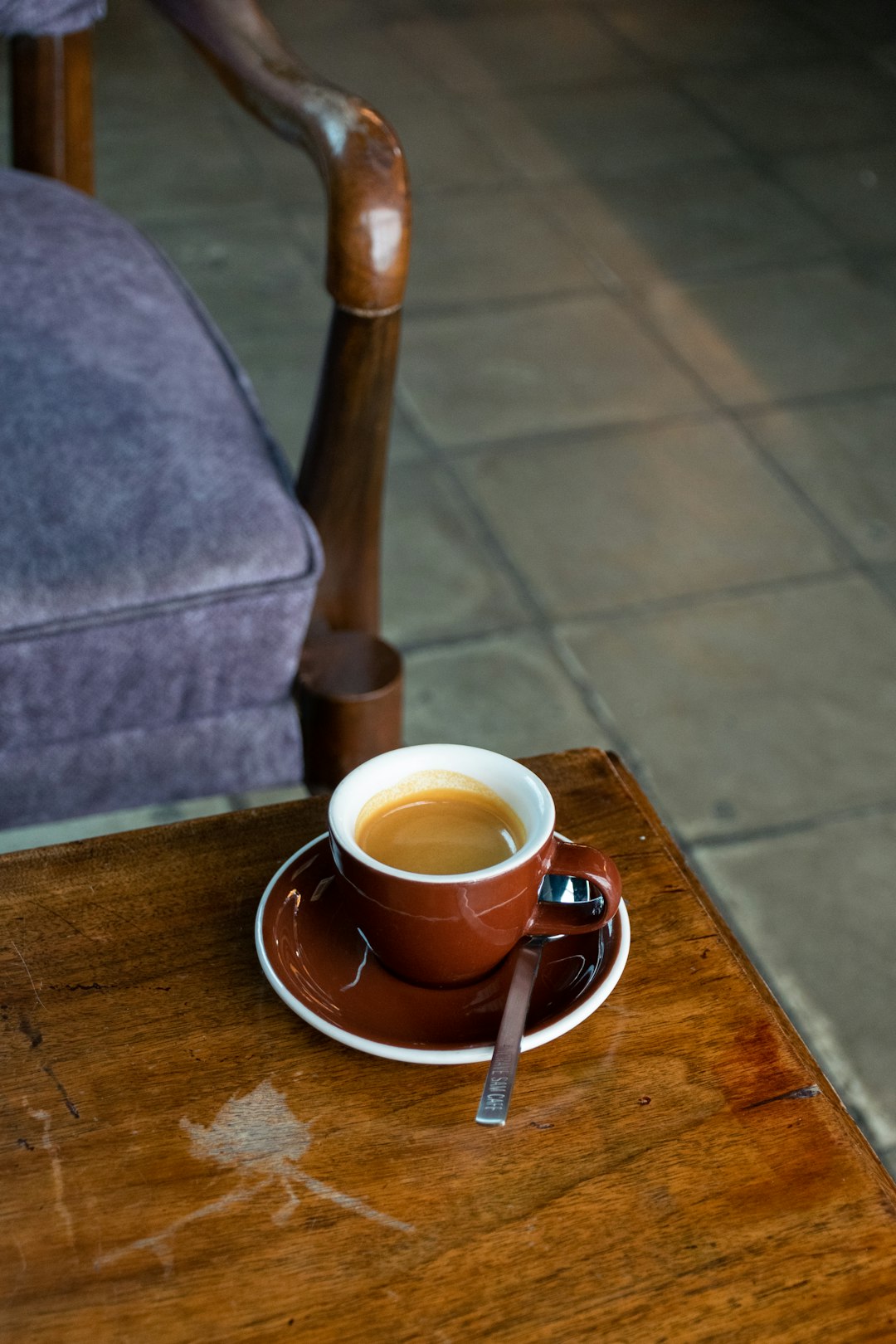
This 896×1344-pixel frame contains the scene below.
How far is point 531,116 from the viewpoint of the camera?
116 inches

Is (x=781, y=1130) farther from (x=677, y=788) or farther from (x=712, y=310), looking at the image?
(x=712, y=310)

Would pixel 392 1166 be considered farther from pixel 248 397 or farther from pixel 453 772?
pixel 248 397

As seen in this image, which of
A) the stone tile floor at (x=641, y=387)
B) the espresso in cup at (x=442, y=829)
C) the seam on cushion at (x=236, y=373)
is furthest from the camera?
the stone tile floor at (x=641, y=387)

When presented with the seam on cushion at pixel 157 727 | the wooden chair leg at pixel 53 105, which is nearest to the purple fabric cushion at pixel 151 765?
the seam on cushion at pixel 157 727

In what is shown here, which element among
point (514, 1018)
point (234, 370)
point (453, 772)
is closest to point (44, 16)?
point (234, 370)

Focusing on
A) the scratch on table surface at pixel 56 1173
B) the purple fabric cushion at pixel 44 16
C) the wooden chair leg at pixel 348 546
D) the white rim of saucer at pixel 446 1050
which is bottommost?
the wooden chair leg at pixel 348 546

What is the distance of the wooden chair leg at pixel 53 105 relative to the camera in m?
1.32

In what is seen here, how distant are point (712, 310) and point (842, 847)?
47.5 inches

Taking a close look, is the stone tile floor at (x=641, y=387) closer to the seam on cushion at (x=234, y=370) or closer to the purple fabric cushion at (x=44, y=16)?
the seam on cushion at (x=234, y=370)

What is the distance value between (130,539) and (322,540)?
177 millimetres

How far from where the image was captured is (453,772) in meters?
0.61

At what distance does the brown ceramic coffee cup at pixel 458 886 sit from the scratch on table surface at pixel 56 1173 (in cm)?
14

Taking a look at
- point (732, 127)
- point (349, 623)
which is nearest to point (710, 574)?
point (349, 623)

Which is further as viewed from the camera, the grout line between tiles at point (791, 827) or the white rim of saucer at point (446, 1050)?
the grout line between tiles at point (791, 827)
